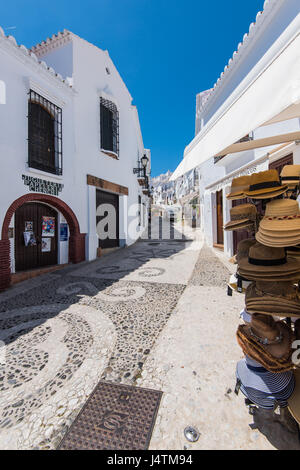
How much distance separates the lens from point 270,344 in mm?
1455

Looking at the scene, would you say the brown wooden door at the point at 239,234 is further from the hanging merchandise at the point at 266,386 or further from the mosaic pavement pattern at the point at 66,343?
the hanging merchandise at the point at 266,386

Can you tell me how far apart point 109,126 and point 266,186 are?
10.6m

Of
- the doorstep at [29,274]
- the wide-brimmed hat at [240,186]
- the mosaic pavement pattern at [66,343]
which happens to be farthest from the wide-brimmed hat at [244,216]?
the doorstep at [29,274]

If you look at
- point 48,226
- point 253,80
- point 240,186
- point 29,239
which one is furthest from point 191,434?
point 48,226

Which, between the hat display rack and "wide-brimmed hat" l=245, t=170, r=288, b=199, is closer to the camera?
the hat display rack

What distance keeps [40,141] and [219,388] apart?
814cm

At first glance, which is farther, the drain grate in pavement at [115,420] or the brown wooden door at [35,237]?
the brown wooden door at [35,237]

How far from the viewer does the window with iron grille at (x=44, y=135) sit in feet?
21.2

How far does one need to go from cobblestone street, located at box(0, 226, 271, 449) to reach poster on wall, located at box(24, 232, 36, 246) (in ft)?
6.83

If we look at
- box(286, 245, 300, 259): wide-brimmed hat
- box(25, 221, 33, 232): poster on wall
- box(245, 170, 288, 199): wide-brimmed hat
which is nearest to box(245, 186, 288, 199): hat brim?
box(245, 170, 288, 199): wide-brimmed hat

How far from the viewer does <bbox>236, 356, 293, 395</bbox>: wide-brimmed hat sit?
4.78ft

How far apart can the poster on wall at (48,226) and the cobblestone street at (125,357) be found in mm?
2868

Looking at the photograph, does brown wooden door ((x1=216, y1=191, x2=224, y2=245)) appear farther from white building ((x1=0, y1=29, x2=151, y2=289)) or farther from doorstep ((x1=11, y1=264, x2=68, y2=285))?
doorstep ((x1=11, y1=264, x2=68, y2=285))

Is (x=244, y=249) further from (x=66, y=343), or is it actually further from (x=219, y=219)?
(x=219, y=219)
